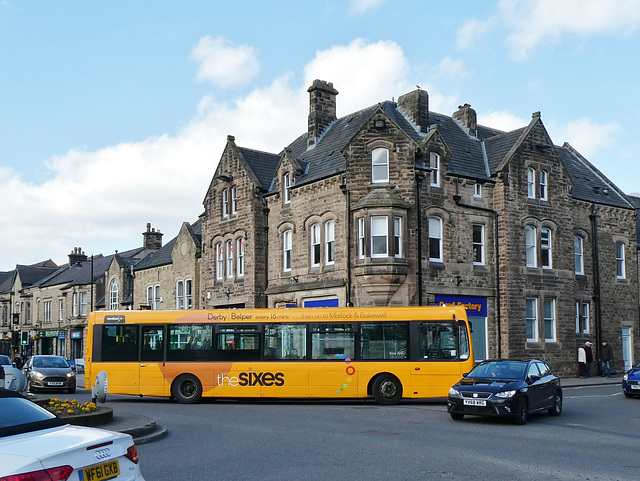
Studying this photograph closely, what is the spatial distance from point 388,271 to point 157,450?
58.6 feet

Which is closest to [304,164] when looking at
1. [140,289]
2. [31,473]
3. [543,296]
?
[543,296]

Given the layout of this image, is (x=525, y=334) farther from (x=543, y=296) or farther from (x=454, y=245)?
(x=454, y=245)

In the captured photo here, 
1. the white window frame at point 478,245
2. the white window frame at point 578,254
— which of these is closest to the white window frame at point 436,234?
the white window frame at point 478,245

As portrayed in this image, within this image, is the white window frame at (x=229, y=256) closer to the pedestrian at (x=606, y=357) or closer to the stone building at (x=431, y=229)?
the stone building at (x=431, y=229)

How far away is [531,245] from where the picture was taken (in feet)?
110

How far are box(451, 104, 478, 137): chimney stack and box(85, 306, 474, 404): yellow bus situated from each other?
17.4 meters

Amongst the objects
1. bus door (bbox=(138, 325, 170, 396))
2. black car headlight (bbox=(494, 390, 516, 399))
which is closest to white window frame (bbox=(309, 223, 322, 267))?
bus door (bbox=(138, 325, 170, 396))

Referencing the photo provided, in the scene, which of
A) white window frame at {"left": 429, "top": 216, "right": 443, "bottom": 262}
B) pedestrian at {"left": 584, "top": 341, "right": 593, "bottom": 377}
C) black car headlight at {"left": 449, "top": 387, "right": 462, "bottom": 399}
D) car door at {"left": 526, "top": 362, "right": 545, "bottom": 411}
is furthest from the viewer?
pedestrian at {"left": 584, "top": 341, "right": 593, "bottom": 377}

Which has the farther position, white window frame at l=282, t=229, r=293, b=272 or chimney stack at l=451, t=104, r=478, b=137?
chimney stack at l=451, t=104, r=478, b=137

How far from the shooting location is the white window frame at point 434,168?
99.6 feet

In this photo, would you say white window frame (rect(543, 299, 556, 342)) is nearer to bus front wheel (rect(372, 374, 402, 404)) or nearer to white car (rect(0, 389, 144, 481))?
bus front wheel (rect(372, 374, 402, 404))

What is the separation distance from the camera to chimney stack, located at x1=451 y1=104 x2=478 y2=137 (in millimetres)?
36344

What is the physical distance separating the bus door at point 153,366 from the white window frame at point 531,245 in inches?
728

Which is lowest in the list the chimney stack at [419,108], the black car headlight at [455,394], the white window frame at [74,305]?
the black car headlight at [455,394]
